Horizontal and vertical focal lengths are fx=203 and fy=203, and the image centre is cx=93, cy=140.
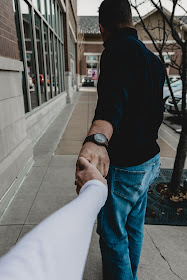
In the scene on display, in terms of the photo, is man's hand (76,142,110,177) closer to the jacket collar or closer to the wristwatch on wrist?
the wristwatch on wrist

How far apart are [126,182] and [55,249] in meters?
1.04

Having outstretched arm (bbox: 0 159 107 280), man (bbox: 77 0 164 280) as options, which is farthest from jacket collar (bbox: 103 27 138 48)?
outstretched arm (bbox: 0 159 107 280)

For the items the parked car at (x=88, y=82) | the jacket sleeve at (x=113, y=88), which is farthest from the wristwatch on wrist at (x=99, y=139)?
the parked car at (x=88, y=82)

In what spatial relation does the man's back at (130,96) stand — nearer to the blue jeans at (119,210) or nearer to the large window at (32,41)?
the blue jeans at (119,210)

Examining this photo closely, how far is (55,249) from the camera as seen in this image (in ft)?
1.59

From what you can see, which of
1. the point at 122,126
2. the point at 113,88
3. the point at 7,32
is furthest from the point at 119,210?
the point at 7,32

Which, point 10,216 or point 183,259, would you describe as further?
point 10,216

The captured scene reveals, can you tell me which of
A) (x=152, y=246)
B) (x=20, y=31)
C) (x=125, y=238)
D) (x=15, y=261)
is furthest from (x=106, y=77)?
(x=20, y=31)

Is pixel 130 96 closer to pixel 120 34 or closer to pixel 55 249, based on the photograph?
pixel 120 34

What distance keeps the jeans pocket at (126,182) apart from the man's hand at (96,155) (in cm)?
48

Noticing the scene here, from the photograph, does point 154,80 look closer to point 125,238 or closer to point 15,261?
point 125,238

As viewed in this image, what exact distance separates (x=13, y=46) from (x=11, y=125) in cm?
139

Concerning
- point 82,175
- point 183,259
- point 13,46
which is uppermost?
point 13,46

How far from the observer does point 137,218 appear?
176 centimetres
